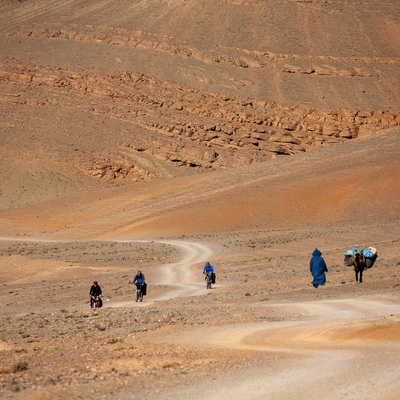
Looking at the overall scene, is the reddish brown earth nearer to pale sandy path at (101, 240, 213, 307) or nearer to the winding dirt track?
the winding dirt track

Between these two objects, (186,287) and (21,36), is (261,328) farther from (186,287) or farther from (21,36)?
(21,36)

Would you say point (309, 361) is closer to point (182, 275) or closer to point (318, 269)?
point (318, 269)

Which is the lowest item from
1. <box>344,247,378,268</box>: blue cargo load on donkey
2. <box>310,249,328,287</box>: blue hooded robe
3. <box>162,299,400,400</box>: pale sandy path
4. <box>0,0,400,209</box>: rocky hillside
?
<box>162,299,400,400</box>: pale sandy path

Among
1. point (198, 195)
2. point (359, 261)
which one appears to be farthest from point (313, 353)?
point (198, 195)

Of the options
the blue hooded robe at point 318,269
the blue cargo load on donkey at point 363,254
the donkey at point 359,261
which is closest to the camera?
the blue hooded robe at point 318,269

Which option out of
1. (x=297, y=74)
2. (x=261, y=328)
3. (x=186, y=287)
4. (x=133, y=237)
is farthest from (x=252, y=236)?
(x=297, y=74)

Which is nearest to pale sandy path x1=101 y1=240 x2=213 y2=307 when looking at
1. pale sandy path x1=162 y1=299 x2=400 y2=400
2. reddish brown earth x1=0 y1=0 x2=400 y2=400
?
reddish brown earth x1=0 y1=0 x2=400 y2=400

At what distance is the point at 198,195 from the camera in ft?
190

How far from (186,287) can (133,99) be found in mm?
52043

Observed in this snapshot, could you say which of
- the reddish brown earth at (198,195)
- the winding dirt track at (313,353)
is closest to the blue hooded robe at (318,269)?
the reddish brown earth at (198,195)

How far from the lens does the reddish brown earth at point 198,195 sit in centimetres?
1180

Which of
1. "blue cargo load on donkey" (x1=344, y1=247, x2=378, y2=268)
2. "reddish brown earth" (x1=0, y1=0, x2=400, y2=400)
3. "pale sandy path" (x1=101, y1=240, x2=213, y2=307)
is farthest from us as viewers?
"pale sandy path" (x1=101, y1=240, x2=213, y2=307)

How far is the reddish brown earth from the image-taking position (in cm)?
1180

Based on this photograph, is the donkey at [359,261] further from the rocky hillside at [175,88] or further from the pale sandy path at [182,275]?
the rocky hillside at [175,88]
